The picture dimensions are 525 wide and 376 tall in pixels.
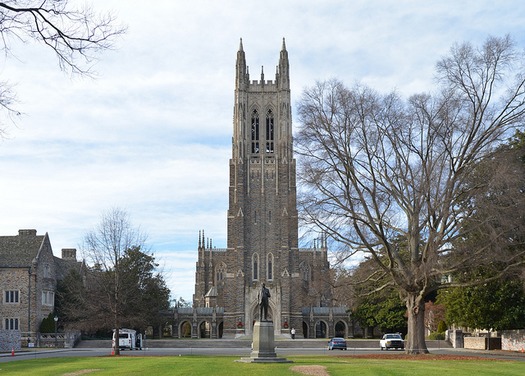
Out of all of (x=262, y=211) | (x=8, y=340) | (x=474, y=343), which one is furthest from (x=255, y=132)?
(x=8, y=340)

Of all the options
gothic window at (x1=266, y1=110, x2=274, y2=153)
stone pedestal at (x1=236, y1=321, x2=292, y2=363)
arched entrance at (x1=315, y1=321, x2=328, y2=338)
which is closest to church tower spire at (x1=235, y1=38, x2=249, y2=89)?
gothic window at (x1=266, y1=110, x2=274, y2=153)

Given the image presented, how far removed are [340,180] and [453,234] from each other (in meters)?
6.44

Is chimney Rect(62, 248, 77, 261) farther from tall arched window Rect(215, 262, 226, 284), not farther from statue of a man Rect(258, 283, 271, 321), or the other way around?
statue of a man Rect(258, 283, 271, 321)

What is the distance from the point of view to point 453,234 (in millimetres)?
39031

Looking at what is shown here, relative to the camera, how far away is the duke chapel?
9169 cm

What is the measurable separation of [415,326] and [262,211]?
5550 centimetres

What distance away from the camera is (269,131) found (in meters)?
99.5

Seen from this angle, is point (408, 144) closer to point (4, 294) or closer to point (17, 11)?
point (17, 11)

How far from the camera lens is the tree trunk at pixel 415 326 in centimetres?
3991

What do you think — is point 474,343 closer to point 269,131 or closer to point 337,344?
point 337,344

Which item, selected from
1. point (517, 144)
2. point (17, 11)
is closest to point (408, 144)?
point (517, 144)

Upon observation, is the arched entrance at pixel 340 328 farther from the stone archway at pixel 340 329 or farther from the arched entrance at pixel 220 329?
the arched entrance at pixel 220 329

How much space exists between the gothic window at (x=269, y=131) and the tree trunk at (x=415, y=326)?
59.3 m

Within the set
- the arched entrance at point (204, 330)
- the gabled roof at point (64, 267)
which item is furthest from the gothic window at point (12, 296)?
the arched entrance at point (204, 330)
